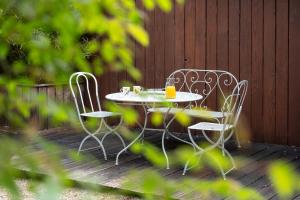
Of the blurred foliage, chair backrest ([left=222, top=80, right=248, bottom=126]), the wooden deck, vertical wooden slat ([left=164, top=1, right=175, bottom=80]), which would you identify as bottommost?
the wooden deck

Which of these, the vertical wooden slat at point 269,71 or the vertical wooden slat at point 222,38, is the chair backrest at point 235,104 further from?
the vertical wooden slat at point 222,38

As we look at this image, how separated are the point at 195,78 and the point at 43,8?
607cm

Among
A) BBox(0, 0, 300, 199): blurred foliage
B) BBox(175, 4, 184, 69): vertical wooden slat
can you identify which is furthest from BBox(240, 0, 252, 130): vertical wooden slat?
BBox(0, 0, 300, 199): blurred foliage

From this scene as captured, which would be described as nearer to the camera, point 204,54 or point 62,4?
point 62,4

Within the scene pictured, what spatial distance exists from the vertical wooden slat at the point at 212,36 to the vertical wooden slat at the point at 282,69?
2.76 feet

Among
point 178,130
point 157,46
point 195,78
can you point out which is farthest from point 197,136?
point 157,46

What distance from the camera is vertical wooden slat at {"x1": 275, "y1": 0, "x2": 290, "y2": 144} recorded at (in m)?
6.02

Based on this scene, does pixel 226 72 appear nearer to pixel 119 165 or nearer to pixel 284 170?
pixel 119 165

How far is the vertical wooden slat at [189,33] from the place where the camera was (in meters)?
6.78

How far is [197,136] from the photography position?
6.79 meters

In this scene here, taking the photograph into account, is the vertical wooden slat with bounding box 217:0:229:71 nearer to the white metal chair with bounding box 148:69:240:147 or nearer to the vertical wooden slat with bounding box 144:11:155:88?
the white metal chair with bounding box 148:69:240:147

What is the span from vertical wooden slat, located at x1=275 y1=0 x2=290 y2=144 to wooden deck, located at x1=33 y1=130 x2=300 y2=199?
0.25 meters

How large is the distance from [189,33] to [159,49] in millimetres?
530

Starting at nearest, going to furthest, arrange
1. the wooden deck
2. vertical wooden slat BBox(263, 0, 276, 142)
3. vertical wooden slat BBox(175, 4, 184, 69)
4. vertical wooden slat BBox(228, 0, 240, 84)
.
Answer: the wooden deck → vertical wooden slat BBox(263, 0, 276, 142) → vertical wooden slat BBox(228, 0, 240, 84) → vertical wooden slat BBox(175, 4, 184, 69)
